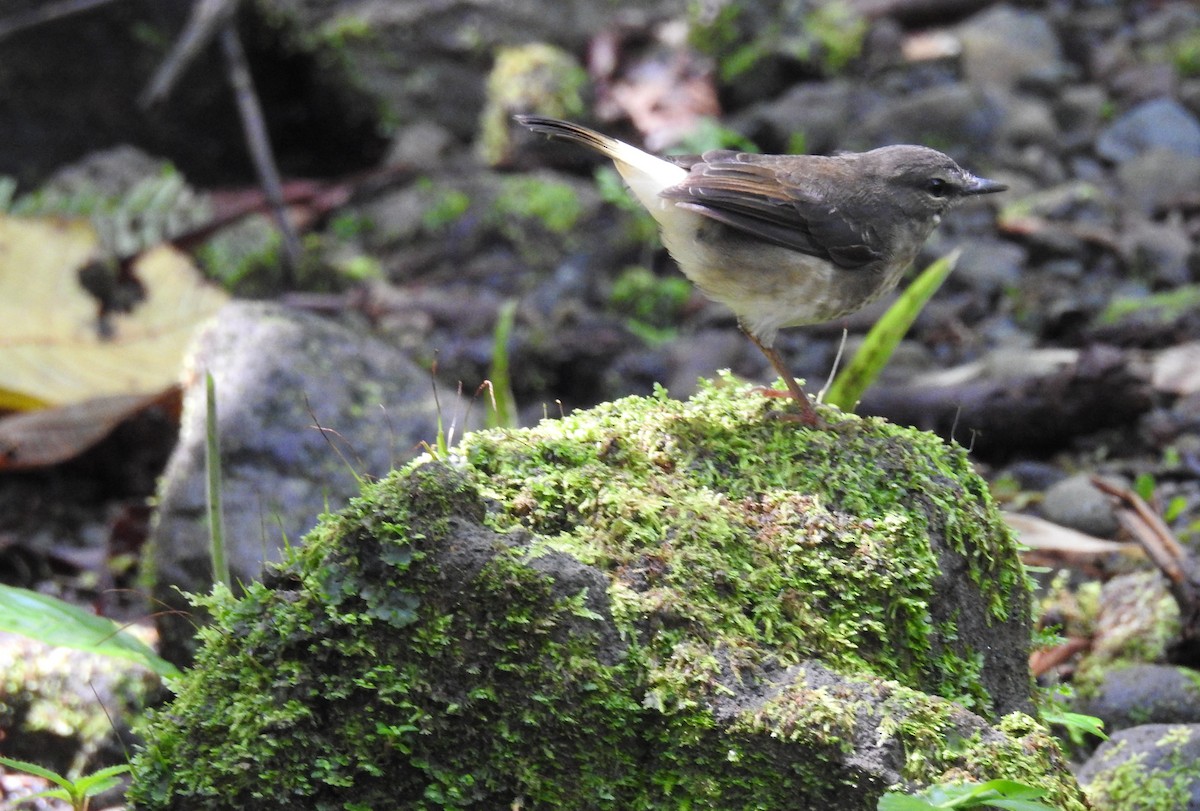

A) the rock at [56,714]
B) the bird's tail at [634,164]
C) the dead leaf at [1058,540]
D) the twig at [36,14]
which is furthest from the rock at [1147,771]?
the twig at [36,14]

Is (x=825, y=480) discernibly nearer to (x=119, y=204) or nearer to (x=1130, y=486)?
(x=1130, y=486)

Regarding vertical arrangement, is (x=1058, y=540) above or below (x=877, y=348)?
below

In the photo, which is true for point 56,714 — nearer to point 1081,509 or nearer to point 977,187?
point 977,187

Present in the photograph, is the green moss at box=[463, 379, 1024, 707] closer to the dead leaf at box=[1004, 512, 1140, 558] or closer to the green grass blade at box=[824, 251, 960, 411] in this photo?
the green grass blade at box=[824, 251, 960, 411]

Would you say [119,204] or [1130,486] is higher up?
[119,204]

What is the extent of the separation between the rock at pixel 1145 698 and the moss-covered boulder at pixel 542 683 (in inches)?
50.9

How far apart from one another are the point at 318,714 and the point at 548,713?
0.48 m

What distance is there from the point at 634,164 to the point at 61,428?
10.3 ft

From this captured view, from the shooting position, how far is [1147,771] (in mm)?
3207

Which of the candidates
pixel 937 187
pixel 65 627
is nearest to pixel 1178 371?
pixel 937 187

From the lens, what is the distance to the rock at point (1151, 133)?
8.71 m

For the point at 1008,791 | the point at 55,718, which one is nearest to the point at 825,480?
the point at 1008,791

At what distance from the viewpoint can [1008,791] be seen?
2.23 meters

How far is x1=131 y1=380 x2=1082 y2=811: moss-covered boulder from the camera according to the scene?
237 centimetres
